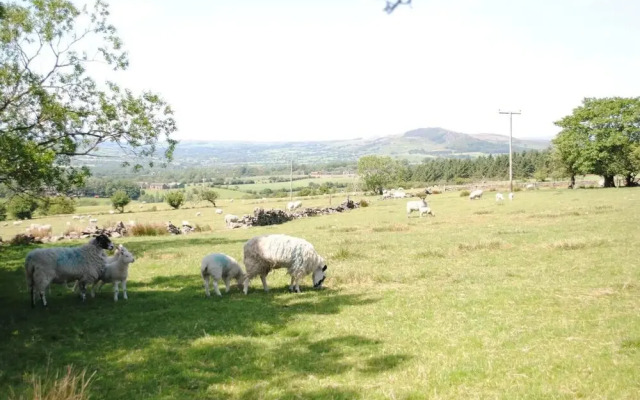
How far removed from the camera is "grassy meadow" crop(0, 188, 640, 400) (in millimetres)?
7828

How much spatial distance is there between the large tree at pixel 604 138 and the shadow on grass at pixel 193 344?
6955 cm

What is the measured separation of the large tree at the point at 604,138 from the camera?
2694 inches

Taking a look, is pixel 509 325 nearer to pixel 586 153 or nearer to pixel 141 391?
pixel 141 391

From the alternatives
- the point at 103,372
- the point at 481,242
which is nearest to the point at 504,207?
the point at 481,242

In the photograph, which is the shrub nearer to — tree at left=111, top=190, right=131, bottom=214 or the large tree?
tree at left=111, top=190, right=131, bottom=214

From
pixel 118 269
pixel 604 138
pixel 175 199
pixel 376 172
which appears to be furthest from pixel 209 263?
pixel 376 172

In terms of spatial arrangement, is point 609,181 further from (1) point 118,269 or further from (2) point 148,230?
(1) point 118,269

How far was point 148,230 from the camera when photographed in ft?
126

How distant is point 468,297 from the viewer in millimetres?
13500

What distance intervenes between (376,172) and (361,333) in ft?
357

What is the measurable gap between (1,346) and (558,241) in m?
22.3

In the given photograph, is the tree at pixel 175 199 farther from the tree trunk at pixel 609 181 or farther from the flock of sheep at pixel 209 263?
the tree trunk at pixel 609 181

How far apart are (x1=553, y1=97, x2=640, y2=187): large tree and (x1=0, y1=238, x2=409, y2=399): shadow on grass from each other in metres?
69.6

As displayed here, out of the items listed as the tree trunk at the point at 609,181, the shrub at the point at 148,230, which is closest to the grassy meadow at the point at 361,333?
the shrub at the point at 148,230
